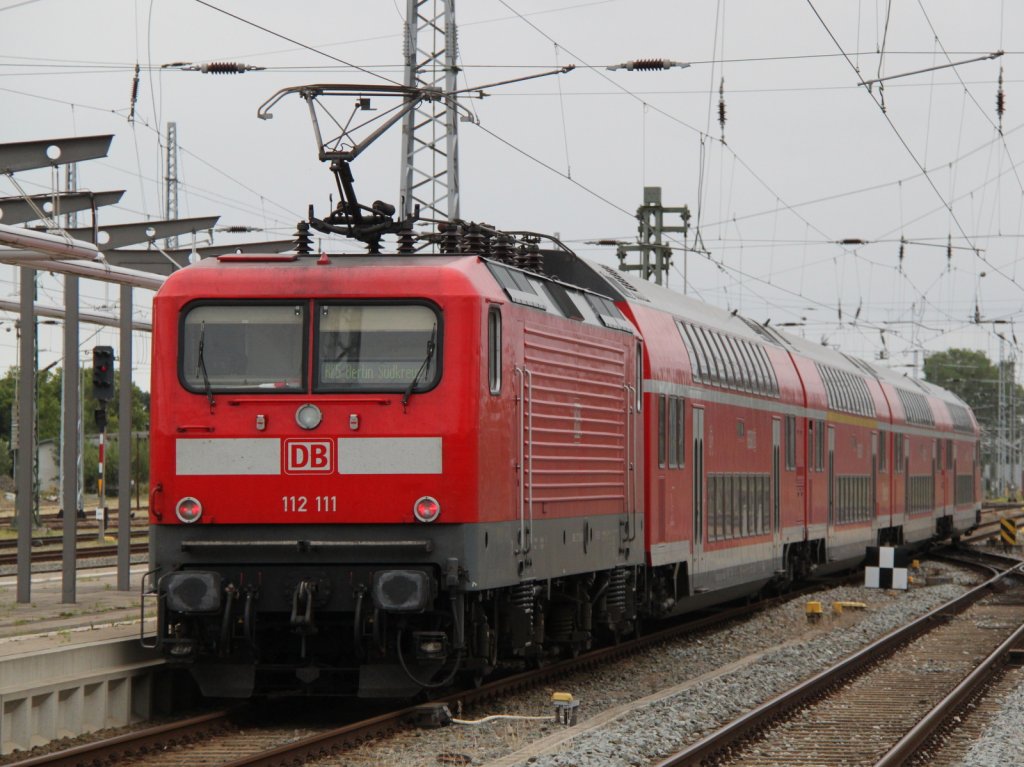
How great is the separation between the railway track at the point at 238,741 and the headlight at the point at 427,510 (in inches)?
56.1

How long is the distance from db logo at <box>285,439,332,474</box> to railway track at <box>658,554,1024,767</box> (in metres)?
3.09

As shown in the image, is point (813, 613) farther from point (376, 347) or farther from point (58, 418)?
point (58, 418)

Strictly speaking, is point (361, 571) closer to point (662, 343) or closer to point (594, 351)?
point (594, 351)

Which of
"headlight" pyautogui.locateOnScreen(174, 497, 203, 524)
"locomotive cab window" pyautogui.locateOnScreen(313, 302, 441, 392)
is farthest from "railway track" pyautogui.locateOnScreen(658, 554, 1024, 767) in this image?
"headlight" pyautogui.locateOnScreen(174, 497, 203, 524)

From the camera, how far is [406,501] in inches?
446

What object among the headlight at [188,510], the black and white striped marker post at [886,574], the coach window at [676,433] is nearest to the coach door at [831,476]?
the black and white striped marker post at [886,574]

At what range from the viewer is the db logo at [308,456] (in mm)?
11383

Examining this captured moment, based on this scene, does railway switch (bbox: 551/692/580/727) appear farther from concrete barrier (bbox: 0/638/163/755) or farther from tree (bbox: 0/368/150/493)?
tree (bbox: 0/368/150/493)

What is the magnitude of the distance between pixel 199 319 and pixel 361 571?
7.06 feet

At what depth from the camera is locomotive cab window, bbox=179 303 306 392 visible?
11602 mm

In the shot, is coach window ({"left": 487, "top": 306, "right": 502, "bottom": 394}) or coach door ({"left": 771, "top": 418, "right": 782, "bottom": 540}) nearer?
coach window ({"left": 487, "top": 306, "right": 502, "bottom": 394})

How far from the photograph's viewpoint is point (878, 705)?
13914 millimetres

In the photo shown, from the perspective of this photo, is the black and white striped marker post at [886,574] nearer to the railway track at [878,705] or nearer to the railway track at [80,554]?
the railway track at [878,705]

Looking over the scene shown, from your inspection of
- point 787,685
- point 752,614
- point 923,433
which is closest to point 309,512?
point 787,685
